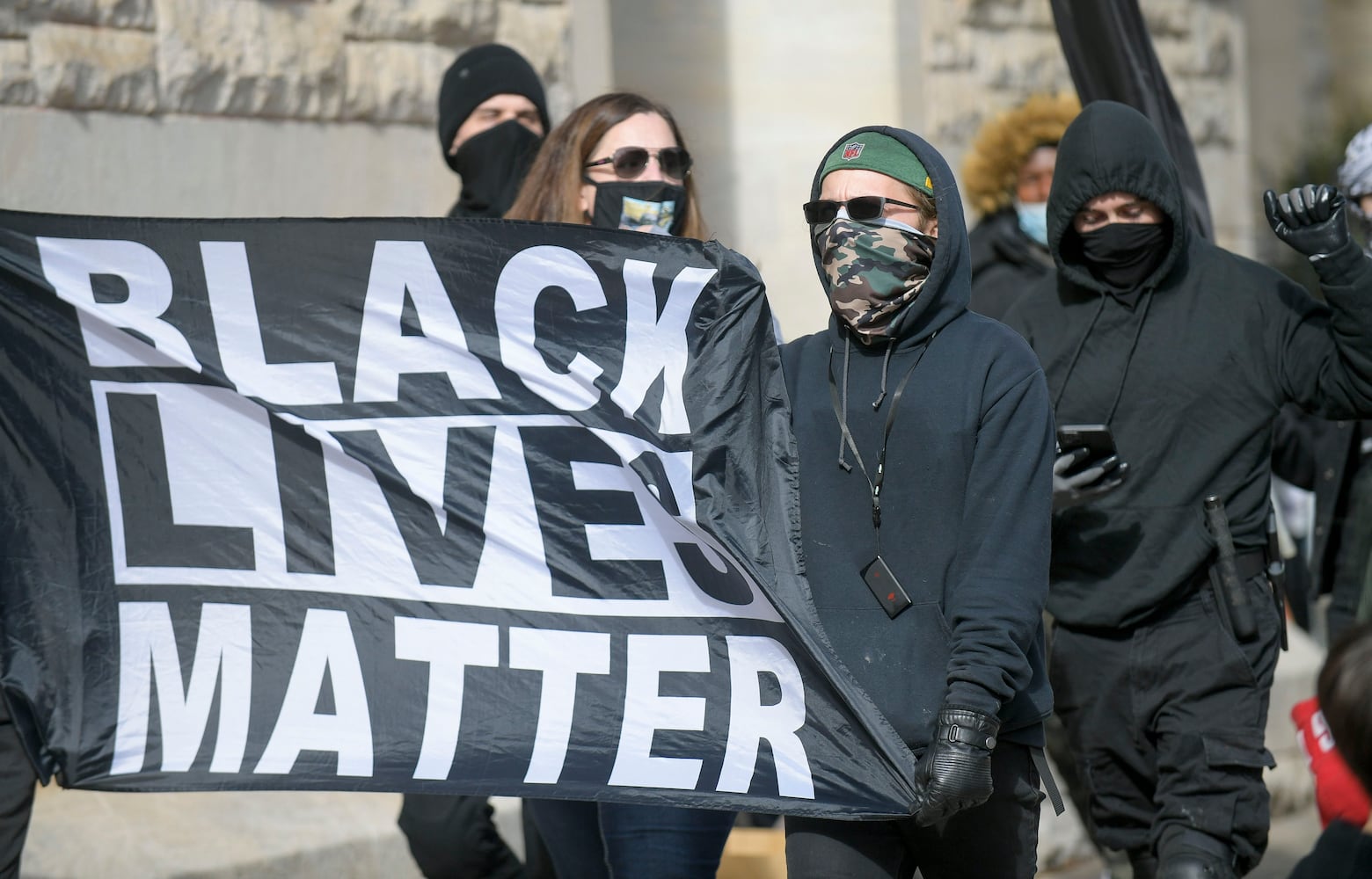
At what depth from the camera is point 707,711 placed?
11.9ft

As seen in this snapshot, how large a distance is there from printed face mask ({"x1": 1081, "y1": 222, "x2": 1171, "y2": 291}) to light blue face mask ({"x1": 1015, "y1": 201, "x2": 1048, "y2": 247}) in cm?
176

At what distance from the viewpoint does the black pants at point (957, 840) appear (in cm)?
338

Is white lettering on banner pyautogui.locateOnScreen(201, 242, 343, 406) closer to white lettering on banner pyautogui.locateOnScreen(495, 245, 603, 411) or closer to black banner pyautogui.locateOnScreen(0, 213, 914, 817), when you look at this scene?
black banner pyautogui.locateOnScreen(0, 213, 914, 817)

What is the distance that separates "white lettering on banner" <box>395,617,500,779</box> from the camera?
12.5ft

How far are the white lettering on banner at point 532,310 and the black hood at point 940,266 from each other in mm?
672

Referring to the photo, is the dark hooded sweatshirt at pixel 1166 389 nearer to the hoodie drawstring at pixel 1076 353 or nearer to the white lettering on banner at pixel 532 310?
the hoodie drawstring at pixel 1076 353

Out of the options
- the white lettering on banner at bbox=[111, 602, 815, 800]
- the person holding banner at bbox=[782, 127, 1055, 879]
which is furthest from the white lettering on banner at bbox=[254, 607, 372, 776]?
A: the person holding banner at bbox=[782, 127, 1055, 879]

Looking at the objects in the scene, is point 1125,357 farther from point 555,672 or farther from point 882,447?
point 555,672

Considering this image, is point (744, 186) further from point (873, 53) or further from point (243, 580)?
point (243, 580)

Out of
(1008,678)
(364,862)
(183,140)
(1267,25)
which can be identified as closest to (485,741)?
(1008,678)

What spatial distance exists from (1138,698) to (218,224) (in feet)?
7.73

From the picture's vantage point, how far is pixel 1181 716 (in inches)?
169

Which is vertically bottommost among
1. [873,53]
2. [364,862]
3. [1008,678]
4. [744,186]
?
[364,862]

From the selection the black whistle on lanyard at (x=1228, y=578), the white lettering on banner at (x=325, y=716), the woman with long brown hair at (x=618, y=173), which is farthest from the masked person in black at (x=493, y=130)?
the black whistle on lanyard at (x=1228, y=578)
